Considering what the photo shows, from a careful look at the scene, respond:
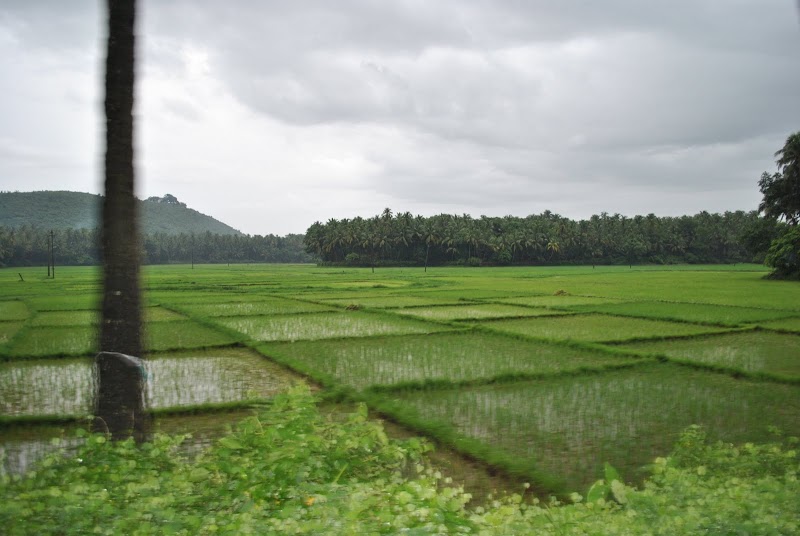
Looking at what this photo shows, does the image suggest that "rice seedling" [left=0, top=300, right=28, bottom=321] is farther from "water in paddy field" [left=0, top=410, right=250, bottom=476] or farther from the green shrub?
the green shrub

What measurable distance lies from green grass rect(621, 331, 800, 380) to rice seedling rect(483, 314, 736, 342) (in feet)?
2.70

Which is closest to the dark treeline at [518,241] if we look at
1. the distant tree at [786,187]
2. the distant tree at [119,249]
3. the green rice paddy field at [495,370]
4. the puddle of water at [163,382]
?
the distant tree at [786,187]

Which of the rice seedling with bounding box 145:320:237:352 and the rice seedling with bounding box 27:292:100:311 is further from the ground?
the rice seedling with bounding box 145:320:237:352

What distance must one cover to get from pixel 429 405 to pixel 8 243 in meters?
88.9

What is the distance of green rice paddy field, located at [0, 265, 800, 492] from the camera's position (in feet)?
23.3

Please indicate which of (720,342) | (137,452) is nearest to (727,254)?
(720,342)

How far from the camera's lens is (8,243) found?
81438mm

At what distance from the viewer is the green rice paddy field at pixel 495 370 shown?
710 centimetres

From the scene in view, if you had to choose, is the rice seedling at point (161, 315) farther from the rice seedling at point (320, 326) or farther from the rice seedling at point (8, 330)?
the rice seedling at point (8, 330)

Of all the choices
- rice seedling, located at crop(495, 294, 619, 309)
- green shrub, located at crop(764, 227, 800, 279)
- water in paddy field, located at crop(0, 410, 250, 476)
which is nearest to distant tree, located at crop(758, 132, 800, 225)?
green shrub, located at crop(764, 227, 800, 279)

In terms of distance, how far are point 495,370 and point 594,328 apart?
274 inches

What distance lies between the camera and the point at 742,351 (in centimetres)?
1291

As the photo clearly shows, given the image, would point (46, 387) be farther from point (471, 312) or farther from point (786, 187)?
point (786, 187)

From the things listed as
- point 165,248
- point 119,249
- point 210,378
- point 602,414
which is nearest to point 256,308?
point 210,378
